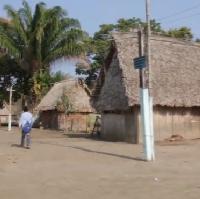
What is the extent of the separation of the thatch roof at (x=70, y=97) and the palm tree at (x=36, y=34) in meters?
2.65

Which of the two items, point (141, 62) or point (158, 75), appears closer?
point (141, 62)

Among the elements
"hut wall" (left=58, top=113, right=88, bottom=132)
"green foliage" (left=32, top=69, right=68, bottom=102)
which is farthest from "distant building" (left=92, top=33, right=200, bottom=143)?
"green foliage" (left=32, top=69, right=68, bottom=102)

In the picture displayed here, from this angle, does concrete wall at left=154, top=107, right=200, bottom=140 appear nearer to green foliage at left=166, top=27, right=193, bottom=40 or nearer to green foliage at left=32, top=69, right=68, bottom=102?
green foliage at left=32, top=69, right=68, bottom=102

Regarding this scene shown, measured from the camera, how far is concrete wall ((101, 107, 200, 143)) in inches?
974

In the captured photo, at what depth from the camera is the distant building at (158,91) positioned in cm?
2470

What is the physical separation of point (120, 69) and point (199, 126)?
501 centimetres

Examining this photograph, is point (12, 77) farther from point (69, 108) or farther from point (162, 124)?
point (162, 124)

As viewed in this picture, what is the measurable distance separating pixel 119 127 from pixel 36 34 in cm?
1617

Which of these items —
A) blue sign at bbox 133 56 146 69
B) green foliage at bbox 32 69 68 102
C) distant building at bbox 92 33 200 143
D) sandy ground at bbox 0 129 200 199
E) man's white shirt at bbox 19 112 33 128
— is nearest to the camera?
sandy ground at bbox 0 129 200 199

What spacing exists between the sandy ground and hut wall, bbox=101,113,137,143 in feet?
20.3

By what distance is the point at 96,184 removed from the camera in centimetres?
1143

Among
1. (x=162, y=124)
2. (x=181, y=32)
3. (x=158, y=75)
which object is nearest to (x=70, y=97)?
(x=181, y=32)

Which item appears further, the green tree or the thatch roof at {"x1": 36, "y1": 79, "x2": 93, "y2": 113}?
the thatch roof at {"x1": 36, "y1": 79, "x2": 93, "y2": 113}

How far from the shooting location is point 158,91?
81.3 ft
